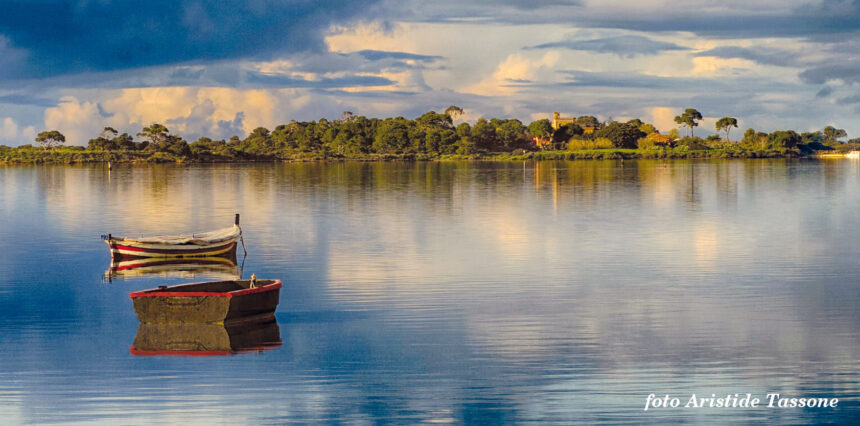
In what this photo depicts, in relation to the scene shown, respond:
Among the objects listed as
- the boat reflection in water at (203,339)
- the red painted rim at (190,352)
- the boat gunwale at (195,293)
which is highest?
the boat gunwale at (195,293)

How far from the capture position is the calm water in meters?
17.2

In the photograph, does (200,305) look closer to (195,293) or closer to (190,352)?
(195,293)

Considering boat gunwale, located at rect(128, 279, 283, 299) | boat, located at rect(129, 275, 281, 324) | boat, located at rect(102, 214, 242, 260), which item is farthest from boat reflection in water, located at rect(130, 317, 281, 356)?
boat, located at rect(102, 214, 242, 260)

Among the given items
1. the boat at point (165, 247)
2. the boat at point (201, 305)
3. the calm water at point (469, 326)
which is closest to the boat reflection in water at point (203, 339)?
the boat at point (201, 305)

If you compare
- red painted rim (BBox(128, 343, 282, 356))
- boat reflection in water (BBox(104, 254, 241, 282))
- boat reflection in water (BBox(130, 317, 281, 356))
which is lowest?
red painted rim (BBox(128, 343, 282, 356))

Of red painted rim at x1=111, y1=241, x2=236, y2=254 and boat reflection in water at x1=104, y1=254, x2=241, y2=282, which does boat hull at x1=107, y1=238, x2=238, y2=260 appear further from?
boat reflection in water at x1=104, y1=254, x2=241, y2=282

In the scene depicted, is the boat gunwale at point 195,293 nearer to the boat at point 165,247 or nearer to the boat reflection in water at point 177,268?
the boat reflection in water at point 177,268

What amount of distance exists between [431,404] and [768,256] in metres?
24.2

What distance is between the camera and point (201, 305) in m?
21.8

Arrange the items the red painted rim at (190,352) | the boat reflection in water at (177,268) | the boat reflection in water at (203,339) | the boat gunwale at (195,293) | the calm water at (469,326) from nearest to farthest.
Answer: the calm water at (469,326), the red painted rim at (190,352), the boat reflection in water at (203,339), the boat gunwale at (195,293), the boat reflection in water at (177,268)

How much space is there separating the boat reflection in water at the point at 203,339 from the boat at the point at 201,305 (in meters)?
0.17

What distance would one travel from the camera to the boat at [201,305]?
2164 centimetres

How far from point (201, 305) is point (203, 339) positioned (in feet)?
2.83

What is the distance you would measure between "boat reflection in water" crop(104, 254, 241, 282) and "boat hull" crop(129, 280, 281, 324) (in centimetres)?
1064
